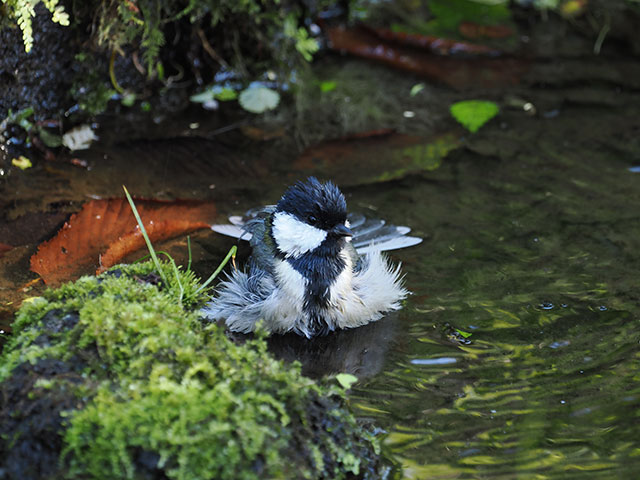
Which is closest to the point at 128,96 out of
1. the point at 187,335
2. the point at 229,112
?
the point at 229,112

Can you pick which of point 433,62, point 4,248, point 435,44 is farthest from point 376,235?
point 435,44

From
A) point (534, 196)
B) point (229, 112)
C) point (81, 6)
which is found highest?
point (81, 6)

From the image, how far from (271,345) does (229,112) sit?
115 inches

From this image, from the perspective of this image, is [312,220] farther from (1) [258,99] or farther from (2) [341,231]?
(1) [258,99]

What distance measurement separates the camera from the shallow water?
2859 millimetres

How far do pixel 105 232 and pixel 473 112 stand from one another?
3.08m

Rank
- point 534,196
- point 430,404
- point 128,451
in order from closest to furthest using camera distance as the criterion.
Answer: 1. point 128,451
2. point 430,404
3. point 534,196

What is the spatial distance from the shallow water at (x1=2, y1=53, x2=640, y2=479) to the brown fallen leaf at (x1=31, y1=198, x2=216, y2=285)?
0.11 metres

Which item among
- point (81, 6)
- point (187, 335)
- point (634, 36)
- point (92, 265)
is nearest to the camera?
point (187, 335)

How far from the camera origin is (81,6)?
511 centimetres

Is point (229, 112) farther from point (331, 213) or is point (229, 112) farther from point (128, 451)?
point (128, 451)

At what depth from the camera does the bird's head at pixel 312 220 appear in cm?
344

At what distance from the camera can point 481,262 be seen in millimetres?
4082

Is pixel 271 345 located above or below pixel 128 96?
below
